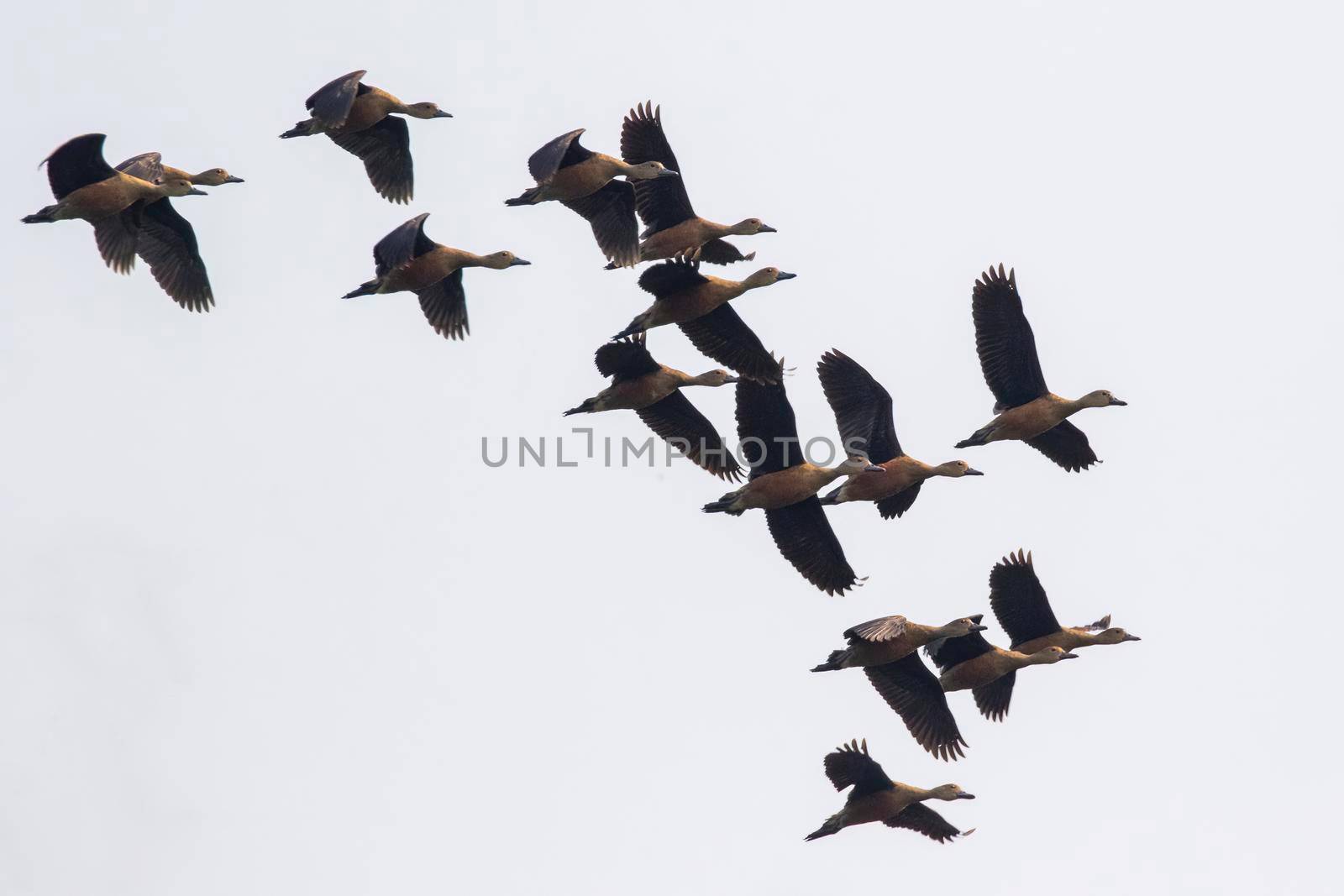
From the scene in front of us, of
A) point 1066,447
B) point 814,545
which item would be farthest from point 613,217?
point 1066,447

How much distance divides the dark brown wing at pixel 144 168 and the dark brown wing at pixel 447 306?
3599 mm

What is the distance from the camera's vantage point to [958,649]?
32.7 m

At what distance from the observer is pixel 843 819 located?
3141cm

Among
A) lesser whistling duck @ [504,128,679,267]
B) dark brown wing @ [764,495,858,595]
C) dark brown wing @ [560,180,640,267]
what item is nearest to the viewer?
lesser whistling duck @ [504,128,679,267]

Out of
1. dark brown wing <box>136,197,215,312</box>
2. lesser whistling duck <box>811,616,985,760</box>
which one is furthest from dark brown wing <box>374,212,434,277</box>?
lesser whistling duck <box>811,616,985,760</box>

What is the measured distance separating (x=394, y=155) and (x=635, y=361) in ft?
13.2

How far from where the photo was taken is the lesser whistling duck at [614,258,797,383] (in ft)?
105

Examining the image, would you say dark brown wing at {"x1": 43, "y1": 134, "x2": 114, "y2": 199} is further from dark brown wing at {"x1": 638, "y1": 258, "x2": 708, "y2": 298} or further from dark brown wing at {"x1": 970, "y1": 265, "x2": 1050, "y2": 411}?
dark brown wing at {"x1": 970, "y1": 265, "x2": 1050, "y2": 411}

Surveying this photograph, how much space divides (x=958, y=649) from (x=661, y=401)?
4.96 meters

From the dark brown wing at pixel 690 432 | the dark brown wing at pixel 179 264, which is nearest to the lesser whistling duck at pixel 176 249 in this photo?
the dark brown wing at pixel 179 264

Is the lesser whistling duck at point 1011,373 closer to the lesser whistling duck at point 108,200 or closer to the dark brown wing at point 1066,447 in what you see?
the dark brown wing at point 1066,447

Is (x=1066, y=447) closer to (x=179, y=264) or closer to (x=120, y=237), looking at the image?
(x=179, y=264)

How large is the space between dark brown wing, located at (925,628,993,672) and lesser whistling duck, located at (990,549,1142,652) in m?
0.90

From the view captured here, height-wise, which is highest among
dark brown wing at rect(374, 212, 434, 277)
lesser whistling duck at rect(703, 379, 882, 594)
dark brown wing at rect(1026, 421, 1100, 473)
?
dark brown wing at rect(374, 212, 434, 277)
